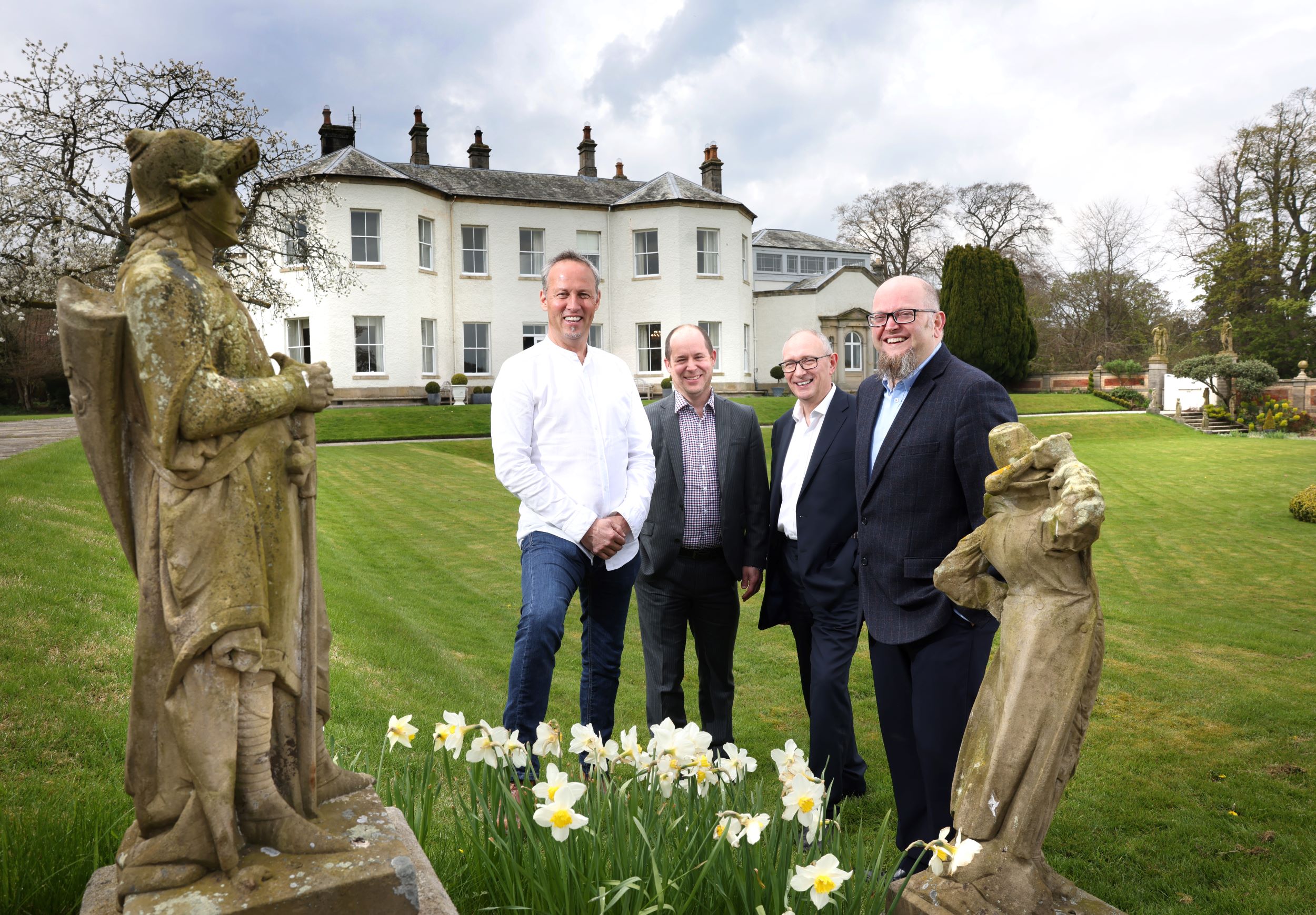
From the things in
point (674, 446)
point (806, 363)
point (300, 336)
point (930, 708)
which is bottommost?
point (930, 708)

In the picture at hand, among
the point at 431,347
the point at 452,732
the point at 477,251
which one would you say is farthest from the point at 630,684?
the point at 477,251

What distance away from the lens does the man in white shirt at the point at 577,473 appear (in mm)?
3893

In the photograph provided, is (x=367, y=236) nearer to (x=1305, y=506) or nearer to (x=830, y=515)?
(x=1305, y=506)

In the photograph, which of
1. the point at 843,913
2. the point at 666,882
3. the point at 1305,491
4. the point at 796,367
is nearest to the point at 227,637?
the point at 666,882

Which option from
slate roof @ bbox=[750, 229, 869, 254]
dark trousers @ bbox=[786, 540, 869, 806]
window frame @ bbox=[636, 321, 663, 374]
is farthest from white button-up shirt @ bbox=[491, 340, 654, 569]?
slate roof @ bbox=[750, 229, 869, 254]

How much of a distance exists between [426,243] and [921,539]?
28952 mm

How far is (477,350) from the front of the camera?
103 ft

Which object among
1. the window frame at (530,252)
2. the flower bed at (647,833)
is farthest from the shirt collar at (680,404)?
the window frame at (530,252)

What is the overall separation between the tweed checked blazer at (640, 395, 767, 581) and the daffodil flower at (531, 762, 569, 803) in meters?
2.39

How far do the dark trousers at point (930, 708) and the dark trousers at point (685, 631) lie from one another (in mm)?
1388

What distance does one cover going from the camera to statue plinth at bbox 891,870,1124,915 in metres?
2.28

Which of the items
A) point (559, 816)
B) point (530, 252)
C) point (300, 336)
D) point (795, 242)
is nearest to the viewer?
point (559, 816)

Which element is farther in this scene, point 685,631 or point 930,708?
point 685,631

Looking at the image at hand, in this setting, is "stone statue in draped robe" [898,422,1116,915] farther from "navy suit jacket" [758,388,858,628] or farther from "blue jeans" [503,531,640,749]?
"navy suit jacket" [758,388,858,628]
